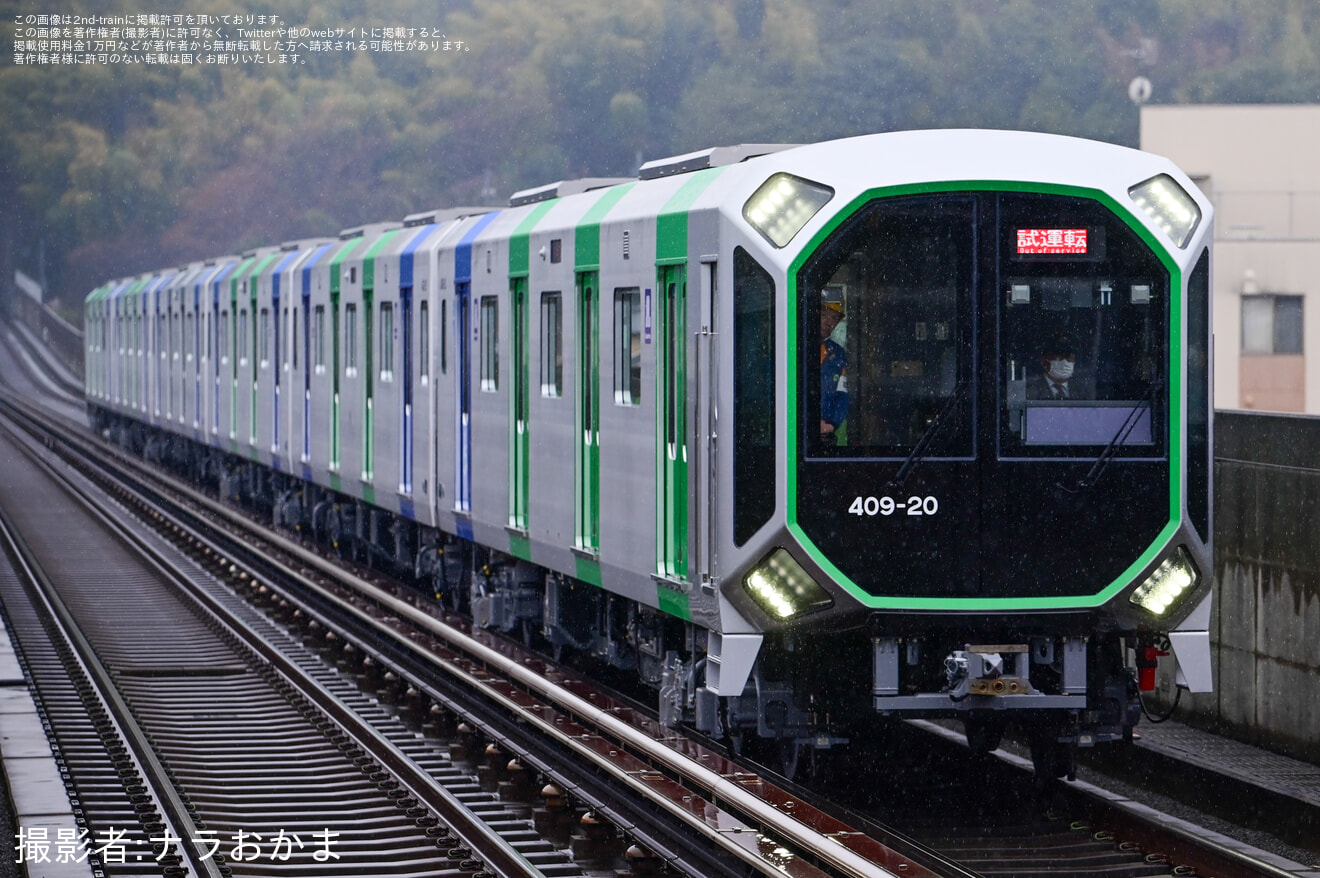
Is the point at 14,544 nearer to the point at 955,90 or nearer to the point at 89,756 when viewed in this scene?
the point at 89,756

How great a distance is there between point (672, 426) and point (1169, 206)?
244 cm

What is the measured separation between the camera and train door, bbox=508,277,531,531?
1360cm

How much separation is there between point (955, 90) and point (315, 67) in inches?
1238

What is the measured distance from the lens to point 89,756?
11250mm

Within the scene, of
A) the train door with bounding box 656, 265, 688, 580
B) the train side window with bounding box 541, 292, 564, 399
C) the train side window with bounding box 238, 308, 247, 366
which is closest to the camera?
the train door with bounding box 656, 265, 688, 580

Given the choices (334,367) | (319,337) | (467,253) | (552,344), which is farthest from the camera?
(319,337)

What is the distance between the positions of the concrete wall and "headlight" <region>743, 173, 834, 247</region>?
8.96 ft

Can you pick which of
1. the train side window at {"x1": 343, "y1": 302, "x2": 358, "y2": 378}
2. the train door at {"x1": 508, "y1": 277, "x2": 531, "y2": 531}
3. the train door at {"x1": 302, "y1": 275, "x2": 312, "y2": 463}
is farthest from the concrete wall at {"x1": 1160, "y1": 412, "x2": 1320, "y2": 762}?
the train door at {"x1": 302, "y1": 275, "x2": 312, "y2": 463}

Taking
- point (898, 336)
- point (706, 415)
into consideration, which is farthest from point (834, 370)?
point (706, 415)

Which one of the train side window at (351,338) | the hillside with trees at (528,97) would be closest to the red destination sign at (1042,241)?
the train side window at (351,338)

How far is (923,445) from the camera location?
9102 millimetres

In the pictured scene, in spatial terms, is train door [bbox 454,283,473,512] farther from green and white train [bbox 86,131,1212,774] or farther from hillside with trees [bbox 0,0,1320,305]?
hillside with trees [bbox 0,0,1320,305]

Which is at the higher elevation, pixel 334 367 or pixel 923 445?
pixel 334 367

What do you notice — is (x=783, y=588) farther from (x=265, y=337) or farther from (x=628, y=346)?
(x=265, y=337)
